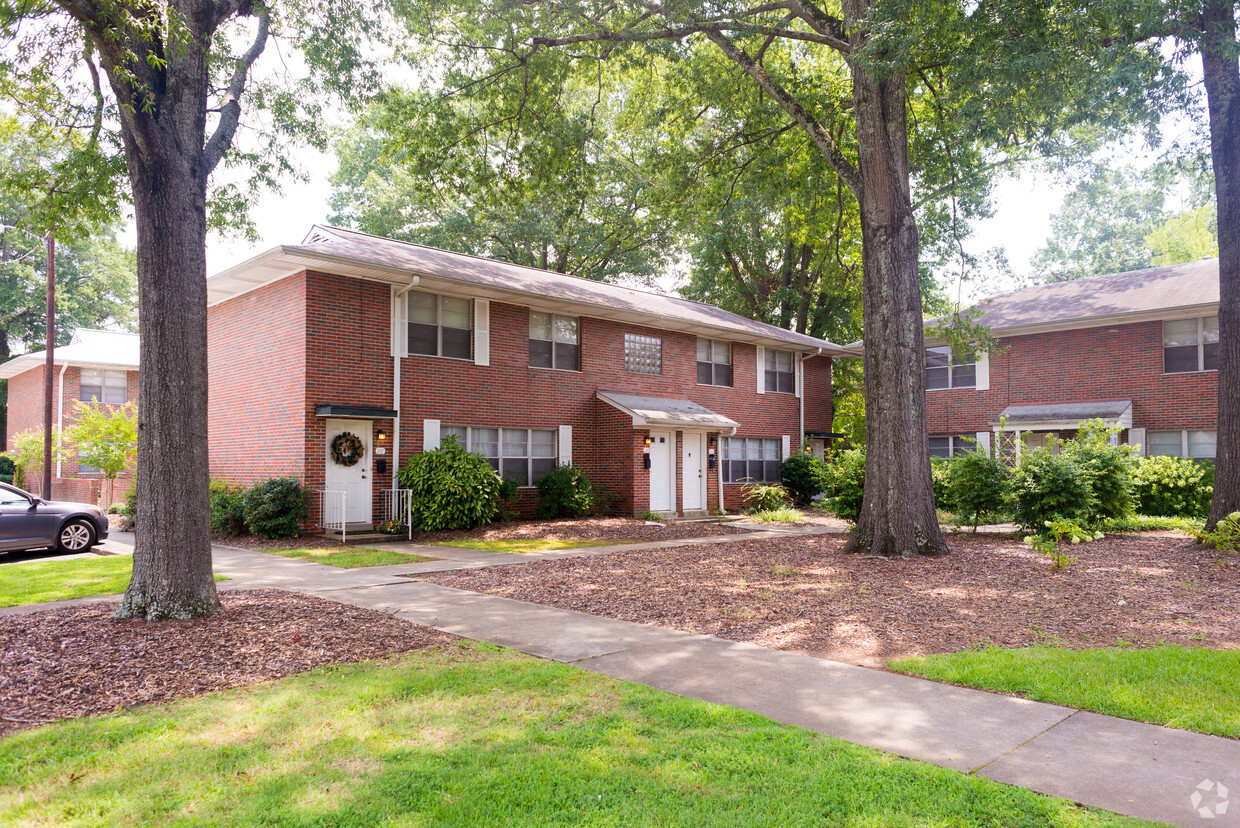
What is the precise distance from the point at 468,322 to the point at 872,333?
8.44 metres

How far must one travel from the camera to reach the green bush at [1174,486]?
16203 millimetres

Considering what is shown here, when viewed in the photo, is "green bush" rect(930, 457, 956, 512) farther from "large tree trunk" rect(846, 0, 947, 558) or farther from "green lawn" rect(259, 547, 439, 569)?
"green lawn" rect(259, 547, 439, 569)

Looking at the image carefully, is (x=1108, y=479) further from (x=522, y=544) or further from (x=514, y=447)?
(x=514, y=447)

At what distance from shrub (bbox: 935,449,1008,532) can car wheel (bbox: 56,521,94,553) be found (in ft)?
50.2

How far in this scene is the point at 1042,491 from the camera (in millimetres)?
13430

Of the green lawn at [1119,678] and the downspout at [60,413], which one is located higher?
the downspout at [60,413]

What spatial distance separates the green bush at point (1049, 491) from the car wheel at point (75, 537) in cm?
1594

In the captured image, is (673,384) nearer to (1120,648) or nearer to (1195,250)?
(1120,648)

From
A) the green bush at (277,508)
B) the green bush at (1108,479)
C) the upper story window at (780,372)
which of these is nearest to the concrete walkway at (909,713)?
the green bush at (277,508)

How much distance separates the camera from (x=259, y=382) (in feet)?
50.2

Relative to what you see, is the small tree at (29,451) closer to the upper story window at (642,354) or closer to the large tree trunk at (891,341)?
the upper story window at (642,354)

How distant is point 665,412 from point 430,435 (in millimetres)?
5870

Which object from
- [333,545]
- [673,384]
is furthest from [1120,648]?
[673,384]

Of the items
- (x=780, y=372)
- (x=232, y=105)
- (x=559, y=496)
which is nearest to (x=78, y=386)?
(x=559, y=496)
